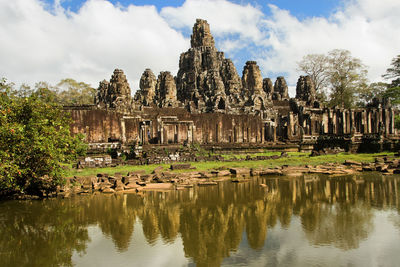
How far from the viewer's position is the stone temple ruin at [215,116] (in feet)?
72.4


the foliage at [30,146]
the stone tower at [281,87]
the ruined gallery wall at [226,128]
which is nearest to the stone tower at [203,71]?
the stone tower at [281,87]

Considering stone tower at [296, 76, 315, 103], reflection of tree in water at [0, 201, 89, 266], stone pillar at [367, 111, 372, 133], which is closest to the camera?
reflection of tree in water at [0, 201, 89, 266]

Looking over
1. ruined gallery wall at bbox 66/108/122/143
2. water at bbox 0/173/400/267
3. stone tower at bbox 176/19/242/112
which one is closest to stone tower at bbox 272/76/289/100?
stone tower at bbox 176/19/242/112

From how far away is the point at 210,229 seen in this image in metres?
6.46

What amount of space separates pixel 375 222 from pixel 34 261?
→ 682 cm

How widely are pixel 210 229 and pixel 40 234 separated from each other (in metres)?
3.68

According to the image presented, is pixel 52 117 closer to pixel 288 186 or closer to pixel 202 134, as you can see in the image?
pixel 288 186

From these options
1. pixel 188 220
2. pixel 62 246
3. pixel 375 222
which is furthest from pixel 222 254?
pixel 375 222

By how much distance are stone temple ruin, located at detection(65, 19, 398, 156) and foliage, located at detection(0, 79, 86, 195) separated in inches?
342

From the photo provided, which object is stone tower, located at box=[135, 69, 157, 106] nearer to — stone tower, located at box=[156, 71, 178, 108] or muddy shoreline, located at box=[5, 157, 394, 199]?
stone tower, located at box=[156, 71, 178, 108]

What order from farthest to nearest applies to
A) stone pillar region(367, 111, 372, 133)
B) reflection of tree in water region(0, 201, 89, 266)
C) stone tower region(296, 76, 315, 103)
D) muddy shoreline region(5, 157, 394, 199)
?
stone tower region(296, 76, 315, 103) → stone pillar region(367, 111, 372, 133) → muddy shoreline region(5, 157, 394, 199) → reflection of tree in water region(0, 201, 89, 266)

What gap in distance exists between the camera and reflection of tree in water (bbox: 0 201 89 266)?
534 cm

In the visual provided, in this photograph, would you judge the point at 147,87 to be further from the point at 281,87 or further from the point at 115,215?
the point at 115,215

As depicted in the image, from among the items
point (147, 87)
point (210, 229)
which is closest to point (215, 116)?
point (210, 229)
